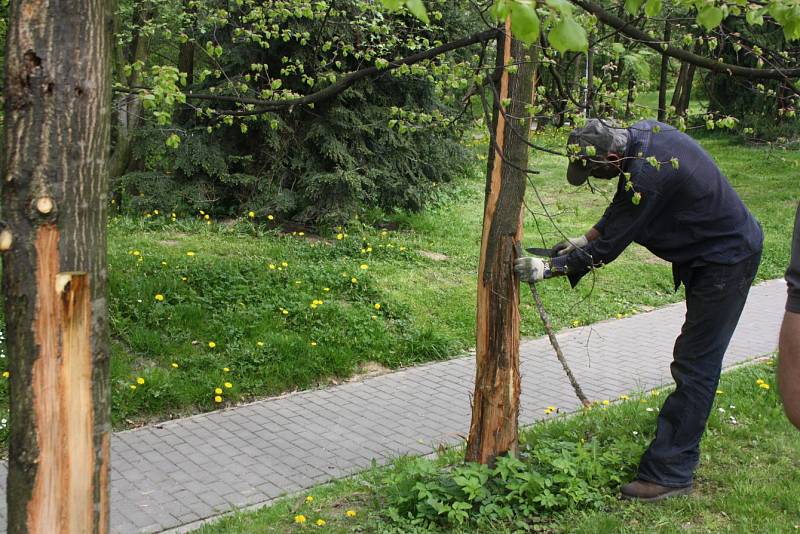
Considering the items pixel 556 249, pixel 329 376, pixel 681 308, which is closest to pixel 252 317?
pixel 329 376

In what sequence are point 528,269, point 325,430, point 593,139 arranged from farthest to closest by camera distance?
point 325,430 → point 593,139 → point 528,269

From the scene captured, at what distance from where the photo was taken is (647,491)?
454cm

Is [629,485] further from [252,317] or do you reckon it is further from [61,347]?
[252,317]

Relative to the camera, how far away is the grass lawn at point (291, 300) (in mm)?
6602

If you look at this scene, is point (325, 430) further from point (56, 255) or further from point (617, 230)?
point (56, 255)

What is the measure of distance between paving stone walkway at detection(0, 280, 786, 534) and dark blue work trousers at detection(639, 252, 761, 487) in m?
1.58

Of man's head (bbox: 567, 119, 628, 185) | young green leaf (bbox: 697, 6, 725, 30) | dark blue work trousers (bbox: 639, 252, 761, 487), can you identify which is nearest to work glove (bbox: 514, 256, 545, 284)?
man's head (bbox: 567, 119, 628, 185)

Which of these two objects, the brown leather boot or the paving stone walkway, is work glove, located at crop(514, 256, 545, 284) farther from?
the paving stone walkway

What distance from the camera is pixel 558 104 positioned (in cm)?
472

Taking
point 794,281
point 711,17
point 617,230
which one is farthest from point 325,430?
point 794,281

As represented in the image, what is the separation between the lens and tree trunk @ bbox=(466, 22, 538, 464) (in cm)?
433

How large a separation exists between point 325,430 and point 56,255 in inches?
143

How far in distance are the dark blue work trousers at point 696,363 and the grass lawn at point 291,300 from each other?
0.85 m

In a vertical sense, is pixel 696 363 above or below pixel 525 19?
below
